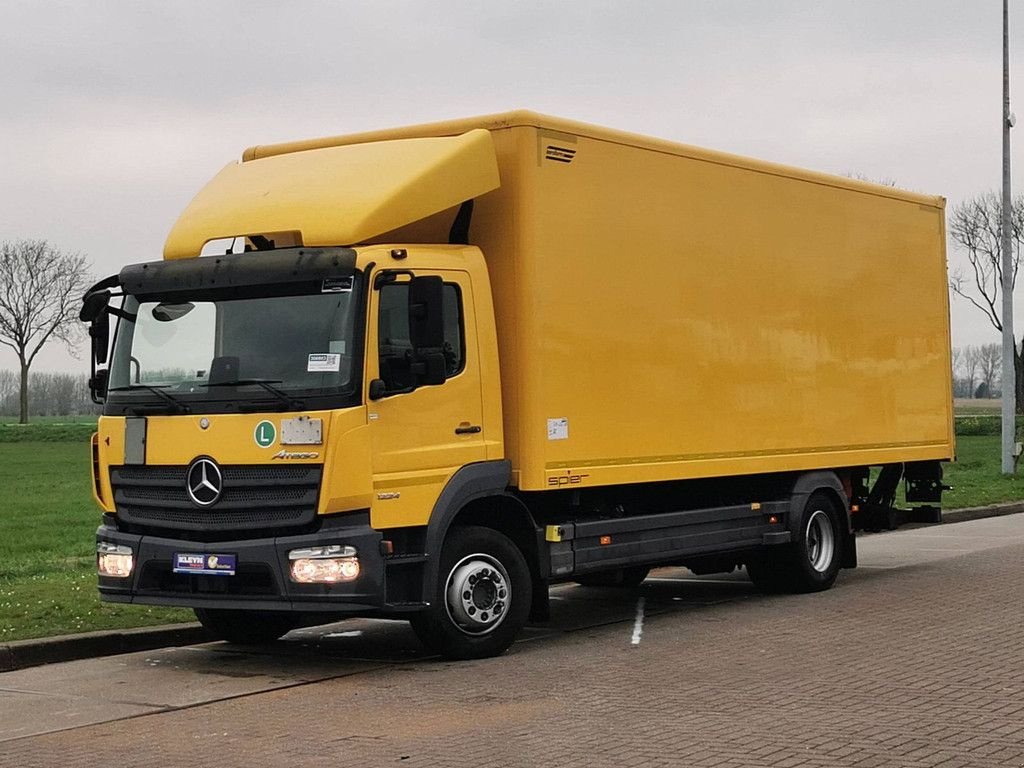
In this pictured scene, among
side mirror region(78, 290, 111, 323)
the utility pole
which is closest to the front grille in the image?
side mirror region(78, 290, 111, 323)

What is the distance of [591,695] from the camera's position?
9.33m

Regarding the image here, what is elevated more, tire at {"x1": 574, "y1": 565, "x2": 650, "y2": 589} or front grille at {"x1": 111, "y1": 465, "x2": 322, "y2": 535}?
front grille at {"x1": 111, "y1": 465, "x2": 322, "y2": 535}

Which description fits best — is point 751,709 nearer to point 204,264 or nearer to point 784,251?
point 204,264

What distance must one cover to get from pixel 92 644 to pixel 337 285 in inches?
128

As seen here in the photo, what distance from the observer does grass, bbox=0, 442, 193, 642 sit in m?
12.0

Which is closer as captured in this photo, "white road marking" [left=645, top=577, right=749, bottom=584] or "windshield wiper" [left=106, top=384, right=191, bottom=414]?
"windshield wiper" [left=106, top=384, right=191, bottom=414]

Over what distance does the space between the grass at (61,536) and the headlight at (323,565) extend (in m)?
2.37

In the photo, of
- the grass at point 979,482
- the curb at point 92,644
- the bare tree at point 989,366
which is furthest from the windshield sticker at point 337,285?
the bare tree at point 989,366

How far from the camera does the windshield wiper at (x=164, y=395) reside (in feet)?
34.7

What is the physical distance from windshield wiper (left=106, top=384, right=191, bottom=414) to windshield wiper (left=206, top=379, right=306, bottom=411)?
9.2 inches

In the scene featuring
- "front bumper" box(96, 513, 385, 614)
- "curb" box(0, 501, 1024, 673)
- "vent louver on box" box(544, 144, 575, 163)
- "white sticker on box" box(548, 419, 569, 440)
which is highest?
"vent louver on box" box(544, 144, 575, 163)

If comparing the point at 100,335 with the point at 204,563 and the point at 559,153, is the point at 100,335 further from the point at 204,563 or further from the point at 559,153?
the point at 559,153

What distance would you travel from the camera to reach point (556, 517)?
11.8 m

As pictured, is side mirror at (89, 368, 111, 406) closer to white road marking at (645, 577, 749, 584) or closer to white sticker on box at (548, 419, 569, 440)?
white sticker on box at (548, 419, 569, 440)
